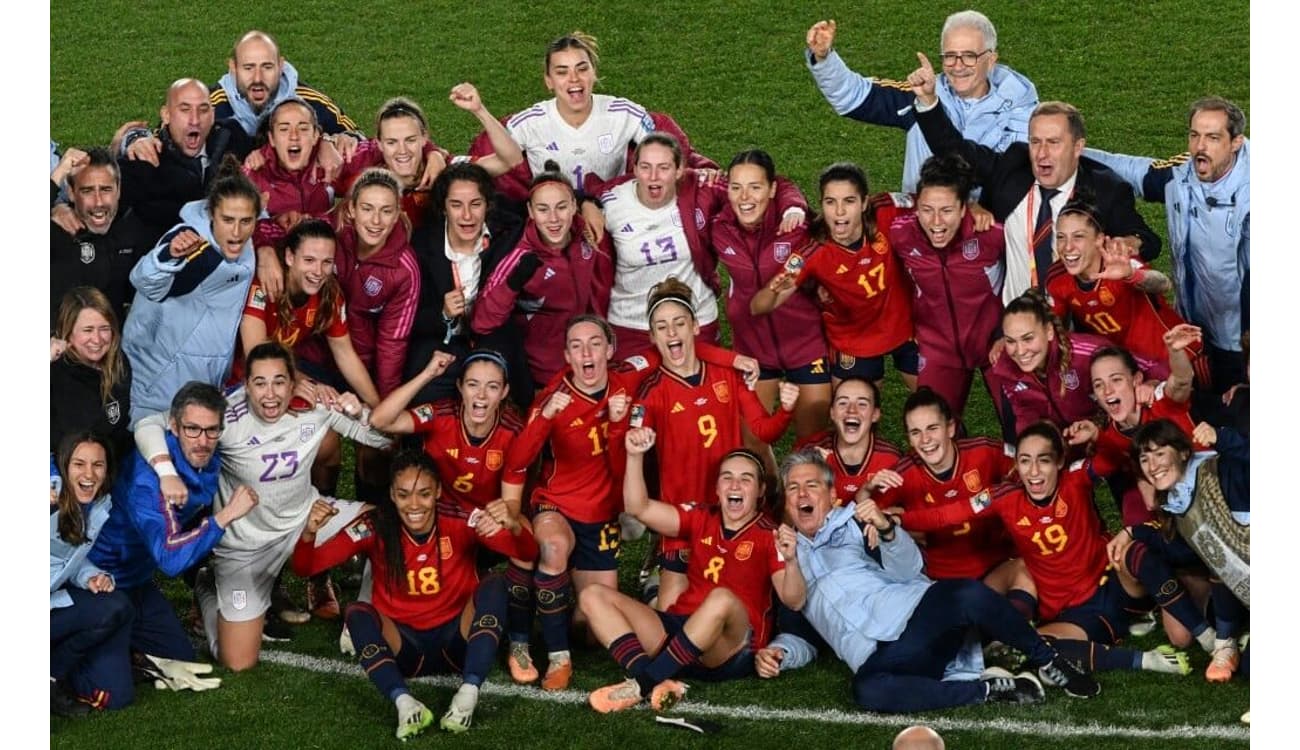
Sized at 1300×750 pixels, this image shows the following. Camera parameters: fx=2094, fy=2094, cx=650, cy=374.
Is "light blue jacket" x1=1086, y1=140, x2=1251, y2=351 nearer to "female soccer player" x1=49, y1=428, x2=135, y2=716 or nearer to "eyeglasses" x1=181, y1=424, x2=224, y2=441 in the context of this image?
"eyeglasses" x1=181, y1=424, x2=224, y2=441

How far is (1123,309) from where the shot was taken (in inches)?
334

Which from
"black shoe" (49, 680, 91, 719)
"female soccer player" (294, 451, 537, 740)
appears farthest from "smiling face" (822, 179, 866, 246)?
"black shoe" (49, 680, 91, 719)

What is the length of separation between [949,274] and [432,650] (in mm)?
2601

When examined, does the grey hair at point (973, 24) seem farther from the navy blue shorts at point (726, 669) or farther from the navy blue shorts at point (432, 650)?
the navy blue shorts at point (432, 650)

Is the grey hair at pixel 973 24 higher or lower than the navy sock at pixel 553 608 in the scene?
higher

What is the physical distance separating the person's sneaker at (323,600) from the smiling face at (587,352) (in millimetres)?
1368

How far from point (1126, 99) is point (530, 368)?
5295 mm

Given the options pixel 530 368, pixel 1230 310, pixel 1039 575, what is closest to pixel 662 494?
pixel 530 368

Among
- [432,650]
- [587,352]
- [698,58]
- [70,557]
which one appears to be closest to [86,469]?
[70,557]

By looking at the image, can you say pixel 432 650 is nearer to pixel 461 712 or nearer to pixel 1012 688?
pixel 461 712

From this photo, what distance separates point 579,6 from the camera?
45.4 ft

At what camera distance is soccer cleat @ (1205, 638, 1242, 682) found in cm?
764

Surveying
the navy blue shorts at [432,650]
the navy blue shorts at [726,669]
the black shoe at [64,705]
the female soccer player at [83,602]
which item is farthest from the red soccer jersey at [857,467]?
the black shoe at [64,705]

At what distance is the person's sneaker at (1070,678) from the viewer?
299 inches
